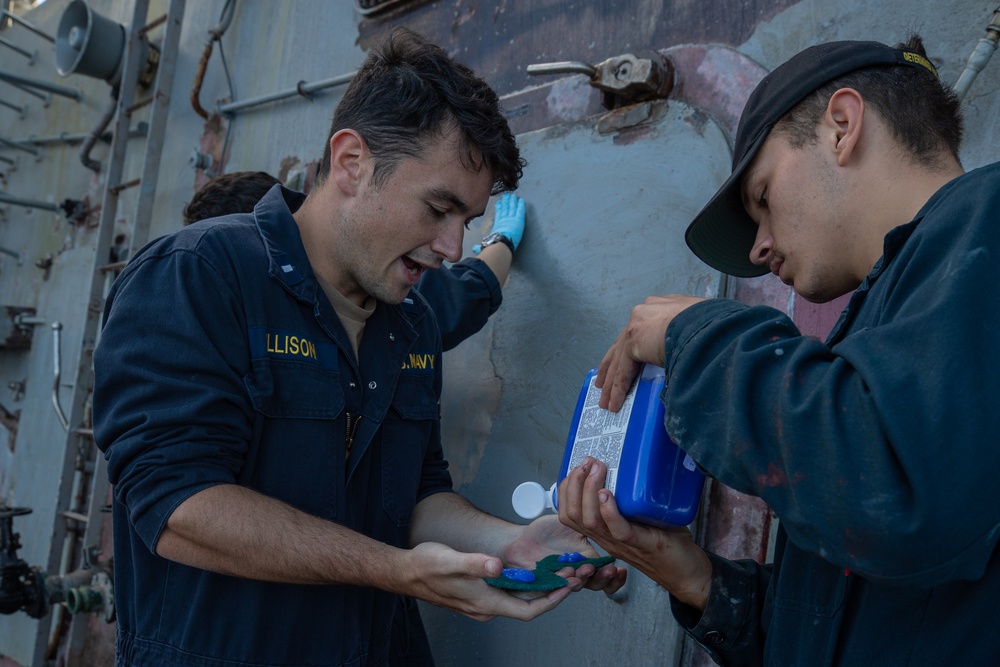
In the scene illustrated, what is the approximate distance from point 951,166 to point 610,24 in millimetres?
1399

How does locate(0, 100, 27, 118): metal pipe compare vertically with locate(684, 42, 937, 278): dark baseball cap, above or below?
above

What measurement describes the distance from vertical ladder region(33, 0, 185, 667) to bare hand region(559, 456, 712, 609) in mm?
3177

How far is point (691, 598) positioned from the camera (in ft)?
4.64

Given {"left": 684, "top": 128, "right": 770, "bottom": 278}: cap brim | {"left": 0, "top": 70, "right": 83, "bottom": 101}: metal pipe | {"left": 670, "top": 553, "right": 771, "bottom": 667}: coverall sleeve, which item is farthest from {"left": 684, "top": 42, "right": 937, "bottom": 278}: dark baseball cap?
{"left": 0, "top": 70, "right": 83, "bottom": 101}: metal pipe

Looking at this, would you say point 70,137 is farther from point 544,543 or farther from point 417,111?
point 544,543

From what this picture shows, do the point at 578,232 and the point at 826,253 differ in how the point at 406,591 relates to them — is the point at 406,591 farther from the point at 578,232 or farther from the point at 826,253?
the point at 578,232

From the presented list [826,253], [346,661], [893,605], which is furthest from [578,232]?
[893,605]

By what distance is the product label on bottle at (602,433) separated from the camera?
1349mm

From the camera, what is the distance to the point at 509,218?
2443 millimetres

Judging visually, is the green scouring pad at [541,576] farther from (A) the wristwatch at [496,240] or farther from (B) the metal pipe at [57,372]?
(B) the metal pipe at [57,372]

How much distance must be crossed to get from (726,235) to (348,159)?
88cm

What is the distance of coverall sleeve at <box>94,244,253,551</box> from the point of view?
1446 mm

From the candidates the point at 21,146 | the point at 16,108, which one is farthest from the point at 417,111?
the point at 16,108

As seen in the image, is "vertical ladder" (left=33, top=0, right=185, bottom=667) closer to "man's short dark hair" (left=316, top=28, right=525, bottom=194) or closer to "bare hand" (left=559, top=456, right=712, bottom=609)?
"man's short dark hair" (left=316, top=28, right=525, bottom=194)
